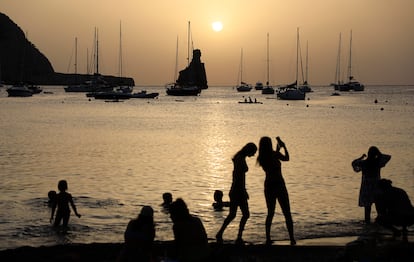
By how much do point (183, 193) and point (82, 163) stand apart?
920cm

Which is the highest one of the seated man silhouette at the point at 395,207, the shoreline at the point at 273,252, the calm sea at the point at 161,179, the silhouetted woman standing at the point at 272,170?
the silhouetted woman standing at the point at 272,170

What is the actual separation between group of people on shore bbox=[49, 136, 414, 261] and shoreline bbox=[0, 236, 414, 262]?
421mm

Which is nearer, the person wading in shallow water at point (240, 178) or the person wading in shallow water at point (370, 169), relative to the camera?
the person wading in shallow water at point (240, 178)

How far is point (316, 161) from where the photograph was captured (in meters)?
29.3

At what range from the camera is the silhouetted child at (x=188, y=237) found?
889 centimetres

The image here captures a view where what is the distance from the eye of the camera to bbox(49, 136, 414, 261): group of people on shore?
8828 millimetres

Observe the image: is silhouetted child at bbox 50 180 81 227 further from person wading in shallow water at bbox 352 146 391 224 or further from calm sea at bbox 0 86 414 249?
person wading in shallow water at bbox 352 146 391 224

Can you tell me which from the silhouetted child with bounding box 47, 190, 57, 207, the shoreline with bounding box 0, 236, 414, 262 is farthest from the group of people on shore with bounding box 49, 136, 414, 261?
the shoreline with bounding box 0, 236, 414, 262

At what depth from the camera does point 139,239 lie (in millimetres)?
8766

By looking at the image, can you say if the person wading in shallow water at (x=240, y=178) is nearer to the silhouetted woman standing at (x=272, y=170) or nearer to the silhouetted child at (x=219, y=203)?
the silhouetted woman standing at (x=272, y=170)

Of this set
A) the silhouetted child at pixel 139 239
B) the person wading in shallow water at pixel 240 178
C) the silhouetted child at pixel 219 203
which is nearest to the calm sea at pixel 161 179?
the silhouetted child at pixel 219 203

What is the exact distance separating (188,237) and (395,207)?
4043 millimetres

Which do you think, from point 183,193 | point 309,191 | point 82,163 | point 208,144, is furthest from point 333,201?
point 208,144

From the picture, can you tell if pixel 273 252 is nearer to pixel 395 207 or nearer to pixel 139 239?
pixel 395 207
